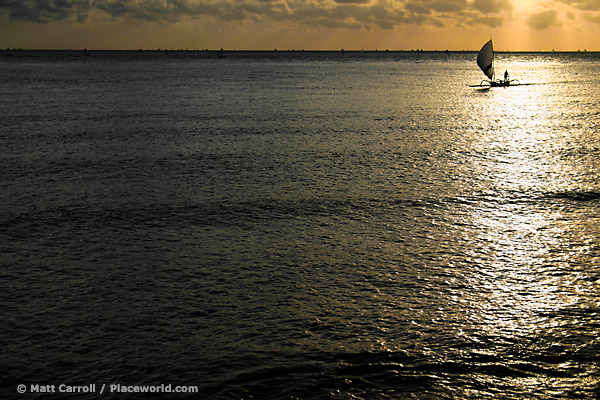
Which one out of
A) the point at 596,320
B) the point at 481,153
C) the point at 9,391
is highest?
the point at 481,153

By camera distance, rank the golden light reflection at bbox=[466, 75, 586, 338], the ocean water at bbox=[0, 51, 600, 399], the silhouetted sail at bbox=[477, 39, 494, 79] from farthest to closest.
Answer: the silhouetted sail at bbox=[477, 39, 494, 79] → the golden light reflection at bbox=[466, 75, 586, 338] → the ocean water at bbox=[0, 51, 600, 399]

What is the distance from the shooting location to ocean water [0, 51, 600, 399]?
785 cm

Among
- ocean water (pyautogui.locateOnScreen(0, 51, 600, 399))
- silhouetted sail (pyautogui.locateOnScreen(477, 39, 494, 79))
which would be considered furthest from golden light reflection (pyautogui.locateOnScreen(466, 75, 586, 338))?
silhouetted sail (pyautogui.locateOnScreen(477, 39, 494, 79))

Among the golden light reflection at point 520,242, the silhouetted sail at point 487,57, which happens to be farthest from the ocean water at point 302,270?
the silhouetted sail at point 487,57

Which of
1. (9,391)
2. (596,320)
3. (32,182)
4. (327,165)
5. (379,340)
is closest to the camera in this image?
(9,391)

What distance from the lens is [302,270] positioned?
38.3ft

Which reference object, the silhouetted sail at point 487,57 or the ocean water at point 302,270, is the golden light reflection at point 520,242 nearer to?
the ocean water at point 302,270

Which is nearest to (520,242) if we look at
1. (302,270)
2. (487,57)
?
(302,270)

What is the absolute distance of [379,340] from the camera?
8.70 meters

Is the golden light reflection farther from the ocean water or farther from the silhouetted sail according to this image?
the silhouetted sail

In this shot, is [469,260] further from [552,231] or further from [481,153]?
[481,153]

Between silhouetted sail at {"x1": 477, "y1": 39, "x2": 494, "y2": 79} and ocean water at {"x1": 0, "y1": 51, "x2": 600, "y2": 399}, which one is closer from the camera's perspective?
ocean water at {"x1": 0, "y1": 51, "x2": 600, "y2": 399}

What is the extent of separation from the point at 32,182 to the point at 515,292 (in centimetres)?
1757

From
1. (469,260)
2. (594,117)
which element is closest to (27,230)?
(469,260)
